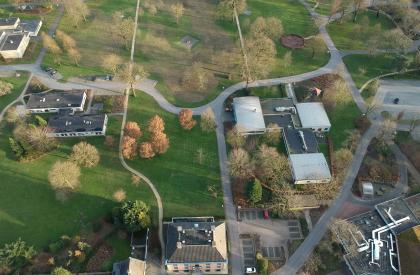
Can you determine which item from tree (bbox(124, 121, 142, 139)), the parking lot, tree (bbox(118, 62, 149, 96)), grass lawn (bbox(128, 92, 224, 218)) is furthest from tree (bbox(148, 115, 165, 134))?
the parking lot

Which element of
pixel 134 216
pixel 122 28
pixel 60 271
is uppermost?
pixel 122 28

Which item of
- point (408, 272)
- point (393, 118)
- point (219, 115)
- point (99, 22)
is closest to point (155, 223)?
point (219, 115)

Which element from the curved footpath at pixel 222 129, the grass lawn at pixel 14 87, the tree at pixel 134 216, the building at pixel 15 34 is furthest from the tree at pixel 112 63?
the tree at pixel 134 216

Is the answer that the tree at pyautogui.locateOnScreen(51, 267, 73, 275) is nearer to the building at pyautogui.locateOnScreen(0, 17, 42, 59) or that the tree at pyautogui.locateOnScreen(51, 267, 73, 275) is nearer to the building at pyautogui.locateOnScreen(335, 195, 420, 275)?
the building at pyautogui.locateOnScreen(335, 195, 420, 275)

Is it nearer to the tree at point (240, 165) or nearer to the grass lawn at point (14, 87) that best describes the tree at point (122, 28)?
the grass lawn at point (14, 87)

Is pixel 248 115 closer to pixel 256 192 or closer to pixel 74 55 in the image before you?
pixel 256 192

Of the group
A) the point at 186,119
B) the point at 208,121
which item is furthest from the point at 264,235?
the point at 186,119
